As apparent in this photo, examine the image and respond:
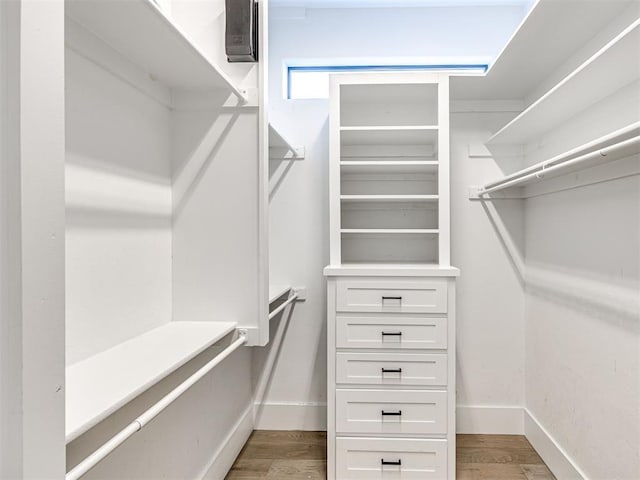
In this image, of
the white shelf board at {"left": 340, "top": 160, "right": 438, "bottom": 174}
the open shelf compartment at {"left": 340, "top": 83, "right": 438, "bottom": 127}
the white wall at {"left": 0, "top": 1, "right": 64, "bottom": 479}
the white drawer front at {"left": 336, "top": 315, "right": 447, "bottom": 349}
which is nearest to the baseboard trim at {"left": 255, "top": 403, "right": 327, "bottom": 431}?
the white drawer front at {"left": 336, "top": 315, "right": 447, "bottom": 349}

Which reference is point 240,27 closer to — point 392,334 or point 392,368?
point 392,334

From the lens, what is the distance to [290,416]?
8.07 ft

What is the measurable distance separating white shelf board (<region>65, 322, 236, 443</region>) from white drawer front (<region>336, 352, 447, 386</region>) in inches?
27.3

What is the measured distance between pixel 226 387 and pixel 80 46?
1.53 meters

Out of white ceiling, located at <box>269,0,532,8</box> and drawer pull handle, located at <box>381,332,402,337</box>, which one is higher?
white ceiling, located at <box>269,0,532,8</box>

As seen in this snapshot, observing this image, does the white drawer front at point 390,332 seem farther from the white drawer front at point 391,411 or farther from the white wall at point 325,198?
the white wall at point 325,198

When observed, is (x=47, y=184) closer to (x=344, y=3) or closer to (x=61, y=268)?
(x=61, y=268)

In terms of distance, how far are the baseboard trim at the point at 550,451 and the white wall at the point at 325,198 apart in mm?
208

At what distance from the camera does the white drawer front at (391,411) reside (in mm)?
1893

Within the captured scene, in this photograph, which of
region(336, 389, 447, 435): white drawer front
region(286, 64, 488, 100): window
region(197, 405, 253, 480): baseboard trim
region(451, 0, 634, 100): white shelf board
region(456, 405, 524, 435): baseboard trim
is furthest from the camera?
region(286, 64, 488, 100): window

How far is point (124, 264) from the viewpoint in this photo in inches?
50.3

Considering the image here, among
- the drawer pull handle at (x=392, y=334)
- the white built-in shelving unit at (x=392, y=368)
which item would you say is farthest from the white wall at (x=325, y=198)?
the drawer pull handle at (x=392, y=334)

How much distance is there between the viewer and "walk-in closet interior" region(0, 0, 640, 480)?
0.62m

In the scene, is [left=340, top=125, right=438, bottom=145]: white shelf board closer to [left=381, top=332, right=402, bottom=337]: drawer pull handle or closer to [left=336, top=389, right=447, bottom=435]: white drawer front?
[left=381, top=332, right=402, bottom=337]: drawer pull handle
